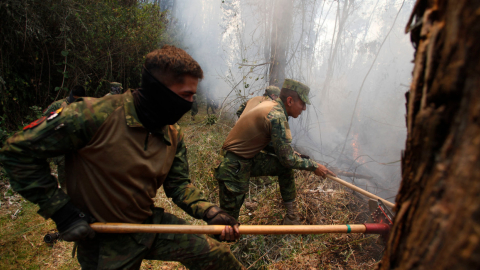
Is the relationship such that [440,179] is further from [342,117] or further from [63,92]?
[342,117]

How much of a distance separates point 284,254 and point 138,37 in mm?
8018

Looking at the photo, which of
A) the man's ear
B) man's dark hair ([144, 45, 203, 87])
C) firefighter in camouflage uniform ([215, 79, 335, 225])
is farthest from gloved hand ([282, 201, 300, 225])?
man's dark hair ([144, 45, 203, 87])

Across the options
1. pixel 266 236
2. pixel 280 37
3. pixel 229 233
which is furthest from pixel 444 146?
pixel 280 37

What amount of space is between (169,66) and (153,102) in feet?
0.90

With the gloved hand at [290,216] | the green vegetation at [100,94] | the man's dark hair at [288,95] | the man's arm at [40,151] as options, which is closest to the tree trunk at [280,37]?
the green vegetation at [100,94]

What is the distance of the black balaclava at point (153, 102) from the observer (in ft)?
5.05

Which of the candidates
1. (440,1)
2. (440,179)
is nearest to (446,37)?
(440,1)

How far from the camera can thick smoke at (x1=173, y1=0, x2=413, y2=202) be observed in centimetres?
635

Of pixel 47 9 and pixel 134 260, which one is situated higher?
pixel 47 9

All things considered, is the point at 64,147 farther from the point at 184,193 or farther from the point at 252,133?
the point at 252,133

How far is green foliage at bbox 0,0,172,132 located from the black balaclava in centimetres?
505

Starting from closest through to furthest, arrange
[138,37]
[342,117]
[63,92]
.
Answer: [63,92] < [138,37] < [342,117]

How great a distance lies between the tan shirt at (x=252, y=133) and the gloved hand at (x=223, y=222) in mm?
1303

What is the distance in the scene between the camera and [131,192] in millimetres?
1569
